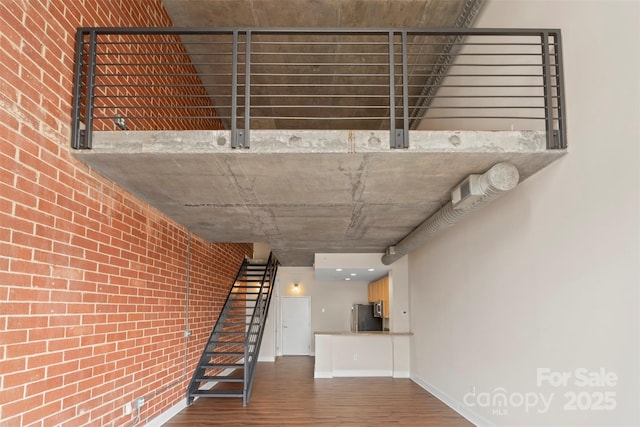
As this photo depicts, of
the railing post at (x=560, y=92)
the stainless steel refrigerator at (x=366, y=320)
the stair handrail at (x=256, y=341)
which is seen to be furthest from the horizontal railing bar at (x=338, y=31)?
the stainless steel refrigerator at (x=366, y=320)

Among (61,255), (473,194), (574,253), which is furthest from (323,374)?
(61,255)

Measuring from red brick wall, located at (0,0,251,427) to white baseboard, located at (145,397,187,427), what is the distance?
117 mm

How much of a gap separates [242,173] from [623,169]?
273 centimetres

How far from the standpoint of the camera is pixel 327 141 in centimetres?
346

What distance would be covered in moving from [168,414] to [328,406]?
2.19 metres

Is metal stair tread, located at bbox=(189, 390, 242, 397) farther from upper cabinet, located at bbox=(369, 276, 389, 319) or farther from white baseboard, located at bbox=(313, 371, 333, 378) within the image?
upper cabinet, located at bbox=(369, 276, 389, 319)

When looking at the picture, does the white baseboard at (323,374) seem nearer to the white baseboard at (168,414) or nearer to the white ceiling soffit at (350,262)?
the white ceiling soffit at (350,262)

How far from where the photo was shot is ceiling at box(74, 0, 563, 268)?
3.46 m

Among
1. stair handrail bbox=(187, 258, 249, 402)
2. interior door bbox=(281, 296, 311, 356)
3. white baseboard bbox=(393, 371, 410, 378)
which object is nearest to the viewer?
stair handrail bbox=(187, 258, 249, 402)

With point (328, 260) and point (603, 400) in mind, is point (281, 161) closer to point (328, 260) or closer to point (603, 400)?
point (603, 400)

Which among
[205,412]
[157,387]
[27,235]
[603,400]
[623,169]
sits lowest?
[205,412]

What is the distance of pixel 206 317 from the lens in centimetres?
754

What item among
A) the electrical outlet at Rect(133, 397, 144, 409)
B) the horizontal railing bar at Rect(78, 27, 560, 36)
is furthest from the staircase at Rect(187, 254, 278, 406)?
the horizontal railing bar at Rect(78, 27, 560, 36)

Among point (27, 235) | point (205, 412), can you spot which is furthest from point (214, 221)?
point (27, 235)
